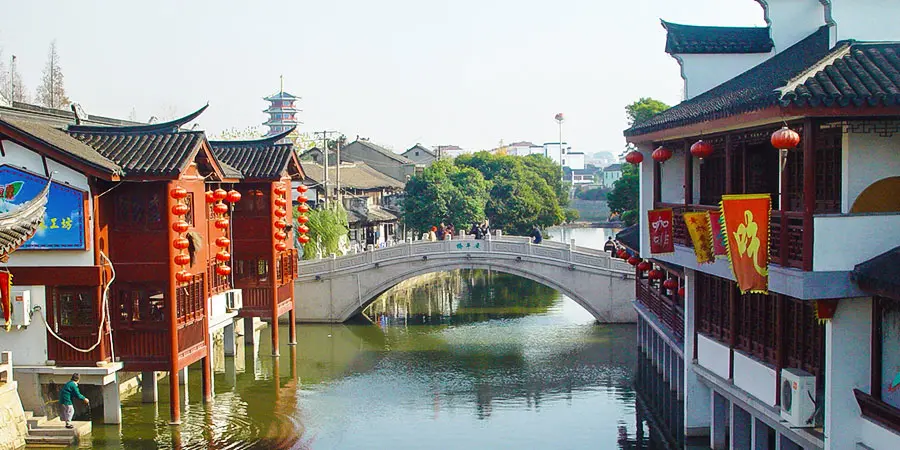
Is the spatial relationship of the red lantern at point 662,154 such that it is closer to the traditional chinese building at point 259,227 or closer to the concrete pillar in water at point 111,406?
the concrete pillar in water at point 111,406

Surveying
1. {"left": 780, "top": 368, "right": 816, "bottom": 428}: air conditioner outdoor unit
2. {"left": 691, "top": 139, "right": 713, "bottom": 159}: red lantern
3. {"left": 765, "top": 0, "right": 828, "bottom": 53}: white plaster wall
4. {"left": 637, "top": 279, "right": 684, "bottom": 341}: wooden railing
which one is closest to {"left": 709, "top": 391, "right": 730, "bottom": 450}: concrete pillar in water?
{"left": 637, "top": 279, "right": 684, "bottom": 341}: wooden railing

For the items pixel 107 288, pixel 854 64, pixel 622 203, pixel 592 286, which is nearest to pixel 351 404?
pixel 107 288

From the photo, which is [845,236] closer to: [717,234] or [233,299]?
[717,234]

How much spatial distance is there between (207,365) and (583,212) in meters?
85.1

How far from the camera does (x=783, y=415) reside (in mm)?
11492

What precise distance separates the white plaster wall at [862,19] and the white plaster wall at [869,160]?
2.06 meters

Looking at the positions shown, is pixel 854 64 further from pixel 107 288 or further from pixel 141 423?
pixel 141 423

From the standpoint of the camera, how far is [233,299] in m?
24.4

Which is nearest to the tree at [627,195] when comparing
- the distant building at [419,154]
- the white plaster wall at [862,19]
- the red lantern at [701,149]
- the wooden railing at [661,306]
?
the wooden railing at [661,306]

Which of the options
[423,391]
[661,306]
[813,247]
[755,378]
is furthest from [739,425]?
[423,391]

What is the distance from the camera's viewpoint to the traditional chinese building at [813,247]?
1027 centimetres

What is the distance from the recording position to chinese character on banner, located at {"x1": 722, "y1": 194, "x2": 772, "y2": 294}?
11.2 m

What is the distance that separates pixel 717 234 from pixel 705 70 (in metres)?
6.71

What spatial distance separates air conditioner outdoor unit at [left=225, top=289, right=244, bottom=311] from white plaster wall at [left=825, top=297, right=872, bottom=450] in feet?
53.6
